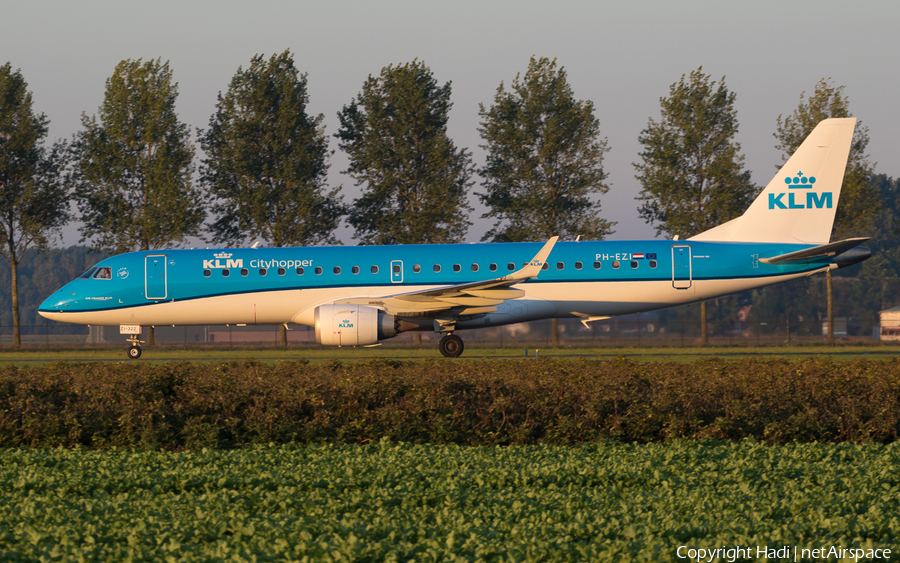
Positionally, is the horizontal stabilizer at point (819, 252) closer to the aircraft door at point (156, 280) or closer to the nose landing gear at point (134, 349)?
the aircraft door at point (156, 280)

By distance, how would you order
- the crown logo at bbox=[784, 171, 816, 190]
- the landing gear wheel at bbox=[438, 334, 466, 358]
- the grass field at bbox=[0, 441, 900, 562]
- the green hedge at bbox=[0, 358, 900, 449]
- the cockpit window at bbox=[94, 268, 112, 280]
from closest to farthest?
the grass field at bbox=[0, 441, 900, 562], the green hedge at bbox=[0, 358, 900, 449], the landing gear wheel at bbox=[438, 334, 466, 358], the crown logo at bbox=[784, 171, 816, 190], the cockpit window at bbox=[94, 268, 112, 280]

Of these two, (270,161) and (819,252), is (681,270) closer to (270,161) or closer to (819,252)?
(819,252)

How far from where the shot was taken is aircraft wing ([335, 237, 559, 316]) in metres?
23.5

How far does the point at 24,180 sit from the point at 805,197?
3523 centimetres

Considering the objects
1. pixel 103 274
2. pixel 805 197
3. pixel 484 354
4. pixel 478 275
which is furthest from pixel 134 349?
pixel 805 197

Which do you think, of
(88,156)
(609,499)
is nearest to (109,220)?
(88,156)

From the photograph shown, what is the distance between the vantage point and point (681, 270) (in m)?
25.4

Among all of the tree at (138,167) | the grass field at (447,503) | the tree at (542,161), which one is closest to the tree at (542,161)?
the tree at (542,161)

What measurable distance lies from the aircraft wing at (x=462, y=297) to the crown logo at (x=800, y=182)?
8553mm

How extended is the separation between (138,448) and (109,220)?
32.2 meters

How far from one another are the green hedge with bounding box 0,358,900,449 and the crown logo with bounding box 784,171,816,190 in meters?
14.2

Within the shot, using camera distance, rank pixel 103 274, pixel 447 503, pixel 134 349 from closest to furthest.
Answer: pixel 447 503 → pixel 103 274 → pixel 134 349

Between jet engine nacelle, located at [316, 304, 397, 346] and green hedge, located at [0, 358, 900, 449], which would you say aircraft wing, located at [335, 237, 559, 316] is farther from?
green hedge, located at [0, 358, 900, 449]

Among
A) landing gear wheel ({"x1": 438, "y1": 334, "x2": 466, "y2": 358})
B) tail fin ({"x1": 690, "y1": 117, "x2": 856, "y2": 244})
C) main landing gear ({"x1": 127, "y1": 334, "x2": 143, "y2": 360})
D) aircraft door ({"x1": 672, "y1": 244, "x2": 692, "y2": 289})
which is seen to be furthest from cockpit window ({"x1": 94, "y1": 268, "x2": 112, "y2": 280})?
tail fin ({"x1": 690, "y1": 117, "x2": 856, "y2": 244})
